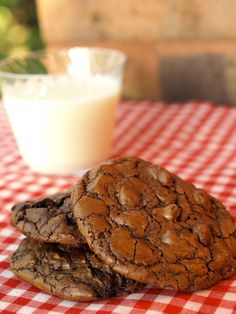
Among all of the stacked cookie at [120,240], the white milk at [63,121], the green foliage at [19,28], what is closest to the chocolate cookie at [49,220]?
the stacked cookie at [120,240]

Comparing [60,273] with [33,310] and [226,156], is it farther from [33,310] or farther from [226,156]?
[226,156]

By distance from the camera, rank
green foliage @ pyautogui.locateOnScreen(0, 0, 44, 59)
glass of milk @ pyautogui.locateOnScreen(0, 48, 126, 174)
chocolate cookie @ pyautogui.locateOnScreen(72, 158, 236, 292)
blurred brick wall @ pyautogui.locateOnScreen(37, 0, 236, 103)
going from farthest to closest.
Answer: green foliage @ pyautogui.locateOnScreen(0, 0, 44, 59) → blurred brick wall @ pyautogui.locateOnScreen(37, 0, 236, 103) → glass of milk @ pyautogui.locateOnScreen(0, 48, 126, 174) → chocolate cookie @ pyautogui.locateOnScreen(72, 158, 236, 292)

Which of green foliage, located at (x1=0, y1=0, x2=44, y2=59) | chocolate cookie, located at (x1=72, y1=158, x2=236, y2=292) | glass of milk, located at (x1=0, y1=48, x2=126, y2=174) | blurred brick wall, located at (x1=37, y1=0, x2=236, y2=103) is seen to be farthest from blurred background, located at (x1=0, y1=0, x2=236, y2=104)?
Result: green foliage, located at (x1=0, y1=0, x2=44, y2=59)

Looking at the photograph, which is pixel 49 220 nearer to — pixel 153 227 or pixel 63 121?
pixel 153 227

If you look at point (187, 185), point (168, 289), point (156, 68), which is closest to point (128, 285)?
point (168, 289)

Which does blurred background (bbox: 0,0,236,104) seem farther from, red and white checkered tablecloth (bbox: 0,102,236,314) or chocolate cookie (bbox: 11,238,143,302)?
chocolate cookie (bbox: 11,238,143,302)

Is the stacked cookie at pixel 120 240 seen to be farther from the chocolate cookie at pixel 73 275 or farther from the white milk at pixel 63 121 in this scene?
the white milk at pixel 63 121

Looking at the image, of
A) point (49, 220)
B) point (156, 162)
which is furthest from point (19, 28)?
point (49, 220)
